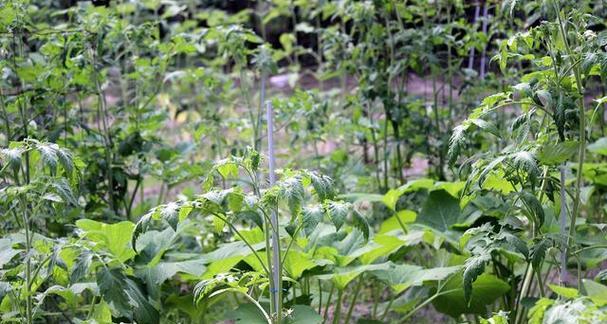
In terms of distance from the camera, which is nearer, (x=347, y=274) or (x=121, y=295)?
(x=121, y=295)

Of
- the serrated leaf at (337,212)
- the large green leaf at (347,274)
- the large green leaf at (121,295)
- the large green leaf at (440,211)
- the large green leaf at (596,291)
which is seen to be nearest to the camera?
the large green leaf at (596,291)

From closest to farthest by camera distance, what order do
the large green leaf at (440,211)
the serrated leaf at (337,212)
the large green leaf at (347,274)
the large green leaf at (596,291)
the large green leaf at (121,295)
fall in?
the large green leaf at (596,291) < the serrated leaf at (337,212) < the large green leaf at (121,295) < the large green leaf at (347,274) < the large green leaf at (440,211)

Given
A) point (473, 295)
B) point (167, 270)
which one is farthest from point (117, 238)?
point (473, 295)

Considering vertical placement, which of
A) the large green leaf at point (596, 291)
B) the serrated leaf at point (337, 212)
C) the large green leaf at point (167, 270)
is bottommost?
the large green leaf at point (167, 270)

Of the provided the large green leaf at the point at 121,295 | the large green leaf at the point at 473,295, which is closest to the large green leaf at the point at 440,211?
the large green leaf at the point at 473,295

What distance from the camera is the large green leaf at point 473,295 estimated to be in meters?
2.87

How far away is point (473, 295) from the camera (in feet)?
9.55

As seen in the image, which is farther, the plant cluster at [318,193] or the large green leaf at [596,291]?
the plant cluster at [318,193]

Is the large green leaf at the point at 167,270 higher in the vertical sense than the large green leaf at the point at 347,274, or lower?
higher

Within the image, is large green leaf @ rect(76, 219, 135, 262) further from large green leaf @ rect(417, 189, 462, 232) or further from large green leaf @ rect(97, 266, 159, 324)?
large green leaf @ rect(417, 189, 462, 232)

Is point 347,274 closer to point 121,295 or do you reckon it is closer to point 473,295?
point 473,295

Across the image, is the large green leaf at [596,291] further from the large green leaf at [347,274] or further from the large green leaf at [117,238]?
the large green leaf at [117,238]

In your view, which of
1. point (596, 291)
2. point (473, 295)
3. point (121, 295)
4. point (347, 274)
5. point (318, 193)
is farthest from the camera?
point (473, 295)

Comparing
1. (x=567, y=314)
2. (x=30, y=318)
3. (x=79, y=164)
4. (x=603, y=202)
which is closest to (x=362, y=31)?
(x=603, y=202)
